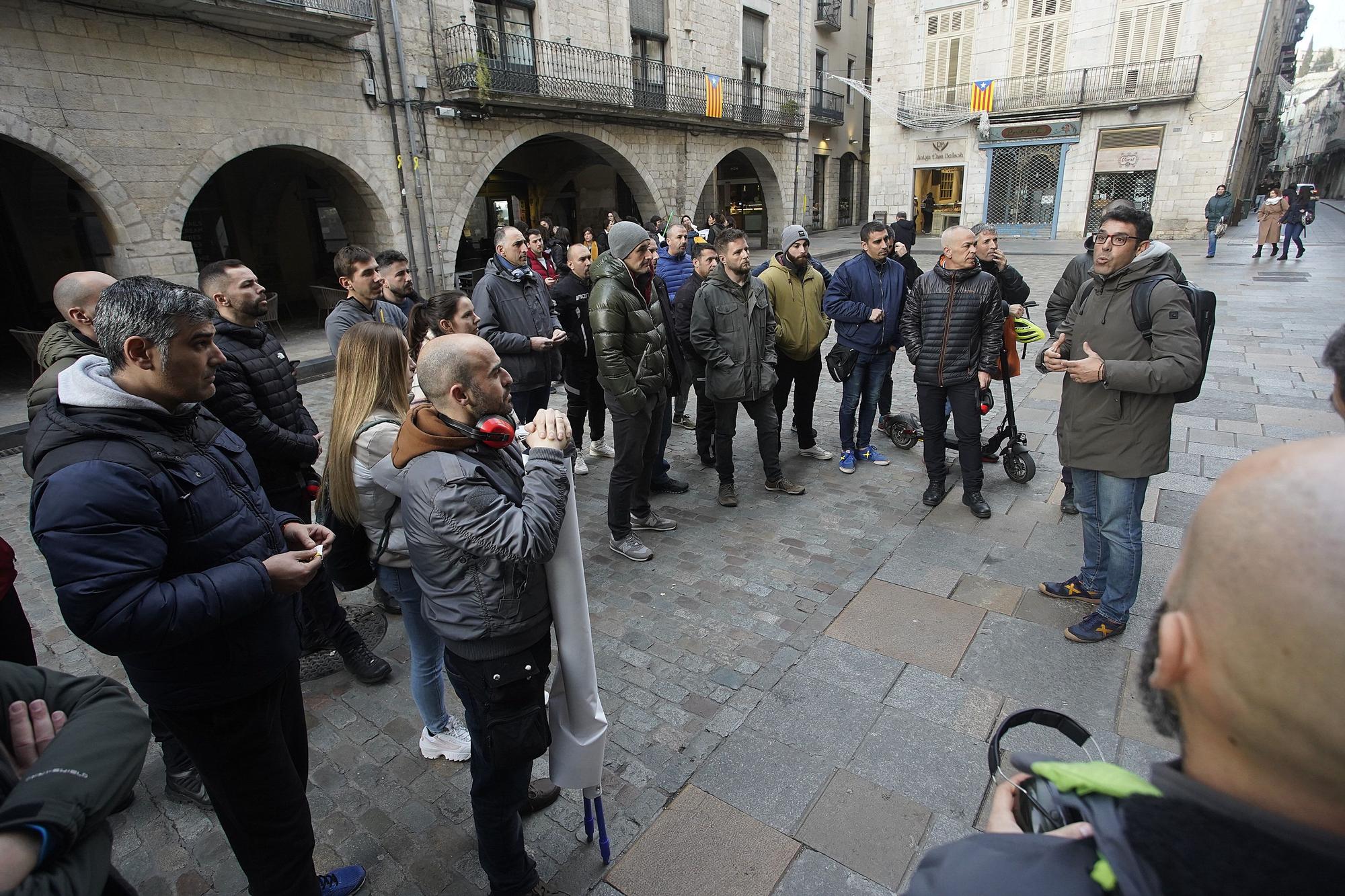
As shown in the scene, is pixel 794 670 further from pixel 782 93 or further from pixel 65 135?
pixel 782 93

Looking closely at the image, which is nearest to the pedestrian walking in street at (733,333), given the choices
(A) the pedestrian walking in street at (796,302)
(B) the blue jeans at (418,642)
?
(A) the pedestrian walking in street at (796,302)

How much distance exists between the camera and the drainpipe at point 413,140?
12.3 meters

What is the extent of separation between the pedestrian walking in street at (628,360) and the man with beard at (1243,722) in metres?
3.69

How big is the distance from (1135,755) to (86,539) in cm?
353

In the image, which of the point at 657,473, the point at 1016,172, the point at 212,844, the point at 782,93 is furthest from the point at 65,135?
the point at 1016,172

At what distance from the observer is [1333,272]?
46.2 ft

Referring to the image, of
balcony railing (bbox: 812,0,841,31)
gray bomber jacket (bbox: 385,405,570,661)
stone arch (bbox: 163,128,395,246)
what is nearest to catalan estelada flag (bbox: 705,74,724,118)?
stone arch (bbox: 163,128,395,246)

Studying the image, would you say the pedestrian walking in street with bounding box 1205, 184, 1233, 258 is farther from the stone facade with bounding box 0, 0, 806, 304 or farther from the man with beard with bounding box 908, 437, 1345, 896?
the man with beard with bounding box 908, 437, 1345, 896

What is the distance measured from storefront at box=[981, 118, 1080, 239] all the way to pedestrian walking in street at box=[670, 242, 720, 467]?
76.5ft

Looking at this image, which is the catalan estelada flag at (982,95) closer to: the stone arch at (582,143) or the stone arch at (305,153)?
the stone arch at (582,143)

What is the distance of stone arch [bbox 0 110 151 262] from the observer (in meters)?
8.59

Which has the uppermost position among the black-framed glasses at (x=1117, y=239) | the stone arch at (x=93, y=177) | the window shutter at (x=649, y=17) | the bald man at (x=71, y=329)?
the window shutter at (x=649, y=17)

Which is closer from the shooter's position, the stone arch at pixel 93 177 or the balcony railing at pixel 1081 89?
the stone arch at pixel 93 177

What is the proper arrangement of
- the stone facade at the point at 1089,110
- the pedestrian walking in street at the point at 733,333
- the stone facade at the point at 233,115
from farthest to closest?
1. the stone facade at the point at 1089,110
2. the stone facade at the point at 233,115
3. the pedestrian walking in street at the point at 733,333
